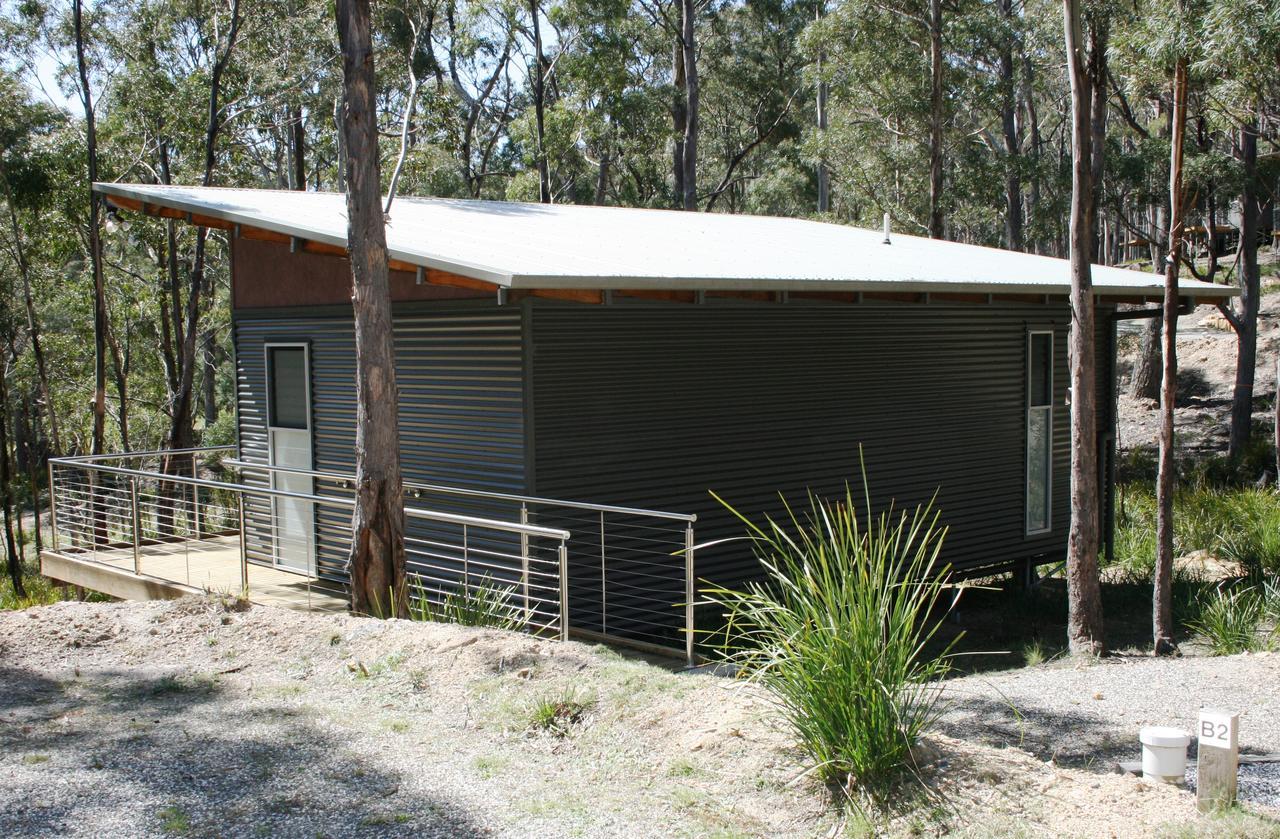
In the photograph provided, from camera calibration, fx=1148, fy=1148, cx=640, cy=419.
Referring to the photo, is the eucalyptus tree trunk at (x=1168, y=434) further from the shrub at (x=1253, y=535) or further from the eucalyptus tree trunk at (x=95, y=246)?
the eucalyptus tree trunk at (x=95, y=246)

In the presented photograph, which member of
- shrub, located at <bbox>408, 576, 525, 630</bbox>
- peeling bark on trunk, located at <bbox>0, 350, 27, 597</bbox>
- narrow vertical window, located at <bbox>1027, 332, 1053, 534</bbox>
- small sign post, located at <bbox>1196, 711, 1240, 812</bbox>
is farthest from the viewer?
peeling bark on trunk, located at <bbox>0, 350, 27, 597</bbox>

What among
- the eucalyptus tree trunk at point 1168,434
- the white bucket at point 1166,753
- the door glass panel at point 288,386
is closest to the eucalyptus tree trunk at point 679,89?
the door glass panel at point 288,386

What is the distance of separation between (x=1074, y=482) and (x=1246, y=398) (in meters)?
15.0

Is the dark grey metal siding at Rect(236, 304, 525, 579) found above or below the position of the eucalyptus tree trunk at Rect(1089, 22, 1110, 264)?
below

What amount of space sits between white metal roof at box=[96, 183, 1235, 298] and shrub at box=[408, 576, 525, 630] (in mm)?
2312

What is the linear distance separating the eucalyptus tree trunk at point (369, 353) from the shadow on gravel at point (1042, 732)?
13.5 feet

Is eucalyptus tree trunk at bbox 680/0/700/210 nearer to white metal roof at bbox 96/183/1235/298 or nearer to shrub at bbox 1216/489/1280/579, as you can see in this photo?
white metal roof at bbox 96/183/1235/298

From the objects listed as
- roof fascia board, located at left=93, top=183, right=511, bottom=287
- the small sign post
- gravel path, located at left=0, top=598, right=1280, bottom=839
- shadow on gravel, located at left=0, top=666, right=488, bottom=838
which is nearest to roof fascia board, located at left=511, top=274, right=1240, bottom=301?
roof fascia board, located at left=93, top=183, right=511, bottom=287

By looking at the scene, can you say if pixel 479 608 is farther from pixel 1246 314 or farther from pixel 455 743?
pixel 1246 314

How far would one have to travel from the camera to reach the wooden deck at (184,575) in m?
9.87

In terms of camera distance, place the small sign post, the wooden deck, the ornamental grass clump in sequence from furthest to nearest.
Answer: the wooden deck → the ornamental grass clump → the small sign post

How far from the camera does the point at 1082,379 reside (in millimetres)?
8781

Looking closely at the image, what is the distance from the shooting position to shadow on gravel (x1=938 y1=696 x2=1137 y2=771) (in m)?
5.53

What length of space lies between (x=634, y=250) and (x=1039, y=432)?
18.6 feet
